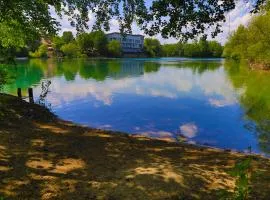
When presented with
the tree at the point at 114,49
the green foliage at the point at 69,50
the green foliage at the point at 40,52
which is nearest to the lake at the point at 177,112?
the green foliage at the point at 69,50

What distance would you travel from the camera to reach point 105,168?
1121 centimetres

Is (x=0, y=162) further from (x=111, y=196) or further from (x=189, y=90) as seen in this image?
(x=189, y=90)

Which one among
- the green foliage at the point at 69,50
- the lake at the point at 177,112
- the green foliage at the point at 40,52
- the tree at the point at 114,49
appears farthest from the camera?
the tree at the point at 114,49

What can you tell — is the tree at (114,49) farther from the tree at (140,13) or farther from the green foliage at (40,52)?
the tree at (140,13)

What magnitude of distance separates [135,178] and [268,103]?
24.5m

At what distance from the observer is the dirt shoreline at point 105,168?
880 centimetres

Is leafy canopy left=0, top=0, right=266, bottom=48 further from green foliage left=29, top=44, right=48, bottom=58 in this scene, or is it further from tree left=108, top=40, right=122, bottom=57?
tree left=108, top=40, right=122, bottom=57

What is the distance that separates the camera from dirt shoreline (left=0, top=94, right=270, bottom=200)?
8.80 metres

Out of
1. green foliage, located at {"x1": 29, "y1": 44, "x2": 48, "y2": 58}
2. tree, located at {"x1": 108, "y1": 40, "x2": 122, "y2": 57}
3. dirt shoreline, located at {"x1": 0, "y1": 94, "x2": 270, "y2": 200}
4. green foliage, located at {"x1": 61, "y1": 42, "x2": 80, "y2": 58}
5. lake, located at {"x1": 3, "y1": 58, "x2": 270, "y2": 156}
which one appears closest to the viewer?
dirt shoreline, located at {"x1": 0, "y1": 94, "x2": 270, "y2": 200}

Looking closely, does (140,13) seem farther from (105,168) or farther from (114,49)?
(114,49)

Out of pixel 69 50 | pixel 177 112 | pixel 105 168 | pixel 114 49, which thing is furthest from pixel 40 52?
pixel 105 168

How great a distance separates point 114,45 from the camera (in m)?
189

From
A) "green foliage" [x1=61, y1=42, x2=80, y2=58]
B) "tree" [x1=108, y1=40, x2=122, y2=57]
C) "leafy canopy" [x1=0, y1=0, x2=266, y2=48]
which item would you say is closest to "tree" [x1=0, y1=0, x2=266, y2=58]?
"leafy canopy" [x1=0, y1=0, x2=266, y2=48]

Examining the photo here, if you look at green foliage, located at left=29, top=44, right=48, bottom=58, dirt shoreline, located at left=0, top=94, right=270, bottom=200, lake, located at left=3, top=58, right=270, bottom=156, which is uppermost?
green foliage, located at left=29, top=44, right=48, bottom=58
